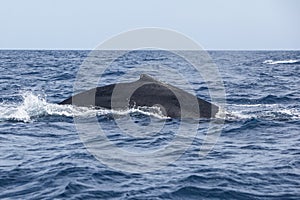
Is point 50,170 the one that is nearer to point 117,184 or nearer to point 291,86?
point 117,184

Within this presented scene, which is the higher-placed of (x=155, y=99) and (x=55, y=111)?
(x=155, y=99)

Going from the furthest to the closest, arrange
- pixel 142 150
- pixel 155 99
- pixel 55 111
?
pixel 55 111
pixel 155 99
pixel 142 150

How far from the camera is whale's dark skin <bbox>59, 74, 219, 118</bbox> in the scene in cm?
1473

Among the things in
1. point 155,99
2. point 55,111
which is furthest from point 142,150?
point 55,111

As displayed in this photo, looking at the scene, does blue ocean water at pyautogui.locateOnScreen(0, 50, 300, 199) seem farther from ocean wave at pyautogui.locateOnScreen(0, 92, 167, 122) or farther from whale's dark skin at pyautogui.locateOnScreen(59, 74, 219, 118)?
whale's dark skin at pyautogui.locateOnScreen(59, 74, 219, 118)

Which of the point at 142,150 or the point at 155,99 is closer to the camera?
the point at 142,150

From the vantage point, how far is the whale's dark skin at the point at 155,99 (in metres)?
14.7

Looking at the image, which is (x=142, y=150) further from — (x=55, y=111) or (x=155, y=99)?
(x=55, y=111)

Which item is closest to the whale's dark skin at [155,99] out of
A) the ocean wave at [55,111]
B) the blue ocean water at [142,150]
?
the ocean wave at [55,111]

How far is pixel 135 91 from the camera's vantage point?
603 inches

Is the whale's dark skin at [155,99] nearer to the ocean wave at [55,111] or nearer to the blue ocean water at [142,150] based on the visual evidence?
the ocean wave at [55,111]

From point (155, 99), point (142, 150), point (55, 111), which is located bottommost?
point (142, 150)

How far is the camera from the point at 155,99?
1488 cm

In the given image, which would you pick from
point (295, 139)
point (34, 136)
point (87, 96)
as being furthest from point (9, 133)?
point (295, 139)
